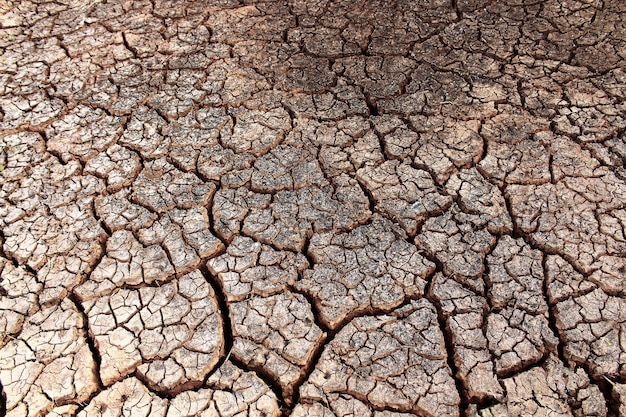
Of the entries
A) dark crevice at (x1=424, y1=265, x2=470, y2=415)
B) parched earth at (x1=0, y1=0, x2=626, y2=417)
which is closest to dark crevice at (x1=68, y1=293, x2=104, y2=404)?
parched earth at (x1=0, y1=0, x2=626, y2=417)

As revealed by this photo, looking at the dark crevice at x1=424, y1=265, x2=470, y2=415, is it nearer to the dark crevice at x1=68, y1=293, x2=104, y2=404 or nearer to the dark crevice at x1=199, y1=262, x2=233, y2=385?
the dark crevice at x1=199, y1=262, x2=233, y2=385

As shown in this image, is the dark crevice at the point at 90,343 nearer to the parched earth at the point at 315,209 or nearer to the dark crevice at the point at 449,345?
the parched earth at the point at 315,209

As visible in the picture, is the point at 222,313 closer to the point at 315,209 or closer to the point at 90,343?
the point at 90,343

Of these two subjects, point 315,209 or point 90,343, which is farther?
point 315,209

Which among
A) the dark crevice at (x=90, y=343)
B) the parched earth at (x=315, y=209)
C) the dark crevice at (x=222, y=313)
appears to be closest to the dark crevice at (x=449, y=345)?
the parched earth at (x=315, y=209)

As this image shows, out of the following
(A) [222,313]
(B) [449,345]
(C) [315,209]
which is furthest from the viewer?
(C) [315,209]

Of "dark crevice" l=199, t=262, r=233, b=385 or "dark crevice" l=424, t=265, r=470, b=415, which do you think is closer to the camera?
"dark crevice" l=424, t=265, r=470, b=415

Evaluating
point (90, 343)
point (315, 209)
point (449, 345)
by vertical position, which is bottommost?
point (90, 343)

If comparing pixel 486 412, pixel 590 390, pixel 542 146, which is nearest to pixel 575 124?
pixel 542 146

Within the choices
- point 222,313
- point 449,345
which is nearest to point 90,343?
point 222,313
